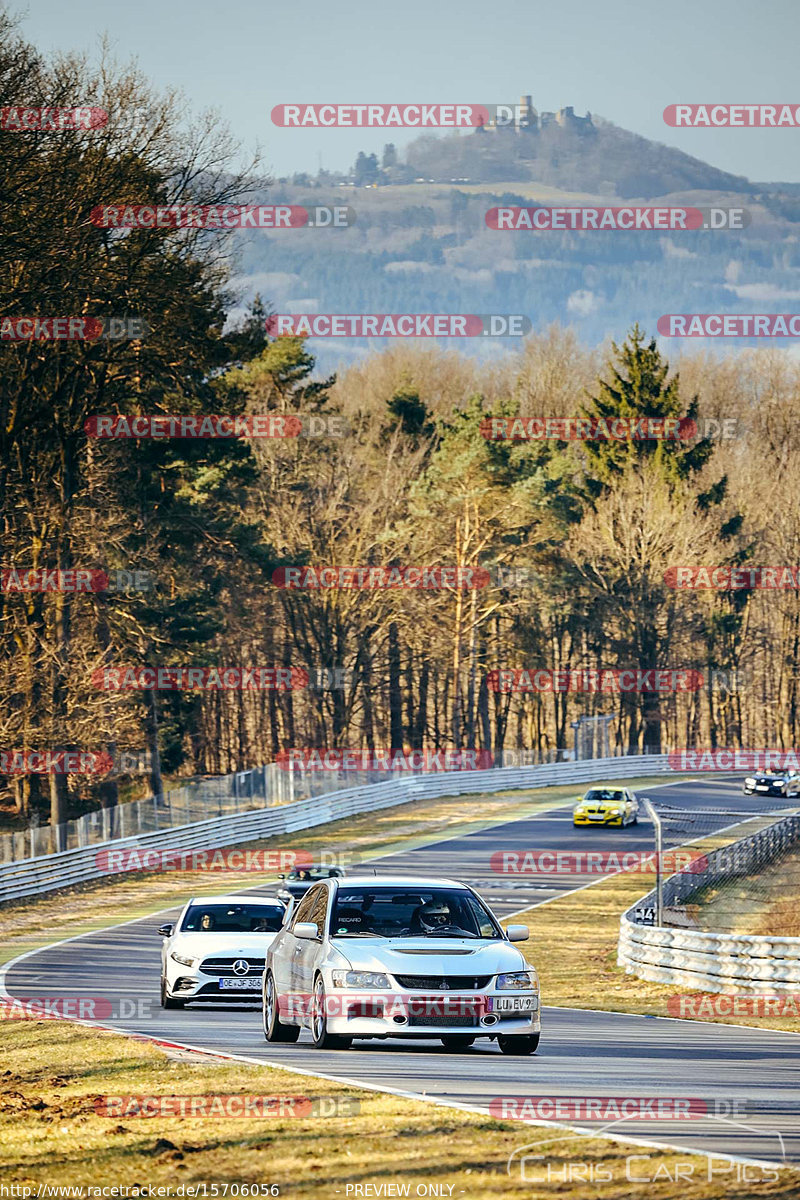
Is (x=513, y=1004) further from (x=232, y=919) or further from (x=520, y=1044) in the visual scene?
(x=232, y=919)

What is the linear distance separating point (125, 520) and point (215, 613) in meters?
14.2

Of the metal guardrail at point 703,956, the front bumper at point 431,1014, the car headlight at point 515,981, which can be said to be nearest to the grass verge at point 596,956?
the metal guardrail at point 703,956

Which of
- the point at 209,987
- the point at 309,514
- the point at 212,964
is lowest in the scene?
the point at 209,987

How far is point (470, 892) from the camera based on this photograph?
49.9ft

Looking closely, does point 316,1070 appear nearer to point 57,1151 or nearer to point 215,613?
point 57,1151

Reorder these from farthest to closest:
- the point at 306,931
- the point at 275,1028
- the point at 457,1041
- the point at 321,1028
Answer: the point at 275,1028 < the point at 306,931 < the point at 457,1041 < the point at 321,1028

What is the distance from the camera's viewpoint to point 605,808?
53.3 metres

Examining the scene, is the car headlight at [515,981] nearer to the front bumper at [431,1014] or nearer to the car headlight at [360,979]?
the front bumper at [431,1014]

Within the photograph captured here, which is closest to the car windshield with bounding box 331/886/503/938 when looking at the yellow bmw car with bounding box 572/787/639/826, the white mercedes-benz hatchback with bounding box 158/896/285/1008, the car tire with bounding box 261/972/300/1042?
the car tire with bounding box 261/972/300/1042

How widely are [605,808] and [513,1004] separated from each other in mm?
39937

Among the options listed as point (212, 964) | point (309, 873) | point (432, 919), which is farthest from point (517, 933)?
point (309, 873)

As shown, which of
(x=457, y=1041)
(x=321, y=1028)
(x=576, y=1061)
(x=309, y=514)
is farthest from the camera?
(x=309, y=514)

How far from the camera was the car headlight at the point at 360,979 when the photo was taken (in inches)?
540

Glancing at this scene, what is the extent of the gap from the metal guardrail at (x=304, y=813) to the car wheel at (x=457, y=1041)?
26.8 m
